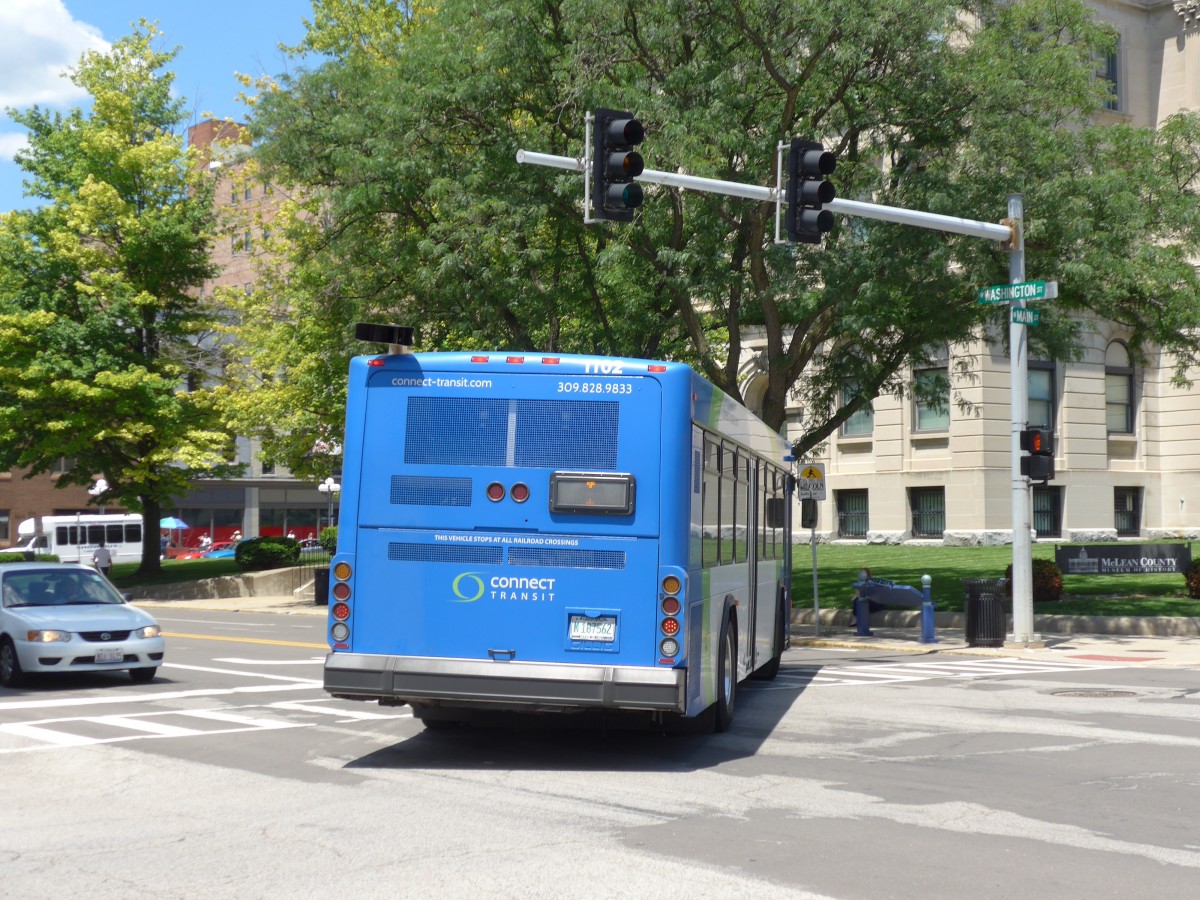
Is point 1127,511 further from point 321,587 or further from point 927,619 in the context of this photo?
point 321,587

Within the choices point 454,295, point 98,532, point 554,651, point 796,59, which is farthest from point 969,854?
point 98,532

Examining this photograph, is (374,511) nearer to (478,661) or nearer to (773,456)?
(478,661)

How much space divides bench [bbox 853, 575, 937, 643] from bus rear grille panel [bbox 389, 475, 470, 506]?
47.5 ft

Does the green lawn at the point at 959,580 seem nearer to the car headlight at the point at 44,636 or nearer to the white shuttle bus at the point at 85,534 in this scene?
the car headlight at the point at 44,636

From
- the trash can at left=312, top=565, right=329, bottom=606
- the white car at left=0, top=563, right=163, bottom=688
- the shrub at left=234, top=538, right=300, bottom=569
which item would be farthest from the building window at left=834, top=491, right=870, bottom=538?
the white car at left=0, top=563, right=163, bottom=688

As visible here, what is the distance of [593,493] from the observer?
10.9 metres

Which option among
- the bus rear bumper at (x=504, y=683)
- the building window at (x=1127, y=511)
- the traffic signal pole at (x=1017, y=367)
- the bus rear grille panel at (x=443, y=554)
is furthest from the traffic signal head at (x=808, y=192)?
the building window at (x=1127, y=511)

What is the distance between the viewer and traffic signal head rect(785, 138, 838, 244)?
1680 cm

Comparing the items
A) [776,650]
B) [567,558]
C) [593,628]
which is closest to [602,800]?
[593,628]

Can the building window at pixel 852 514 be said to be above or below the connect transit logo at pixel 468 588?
above

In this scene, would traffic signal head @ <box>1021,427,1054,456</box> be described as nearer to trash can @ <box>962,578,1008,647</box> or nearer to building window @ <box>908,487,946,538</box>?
trash can @ <box>962,578,1008,647</box>

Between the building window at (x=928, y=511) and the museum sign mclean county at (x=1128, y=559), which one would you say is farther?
the building window at (x=928, y=511)

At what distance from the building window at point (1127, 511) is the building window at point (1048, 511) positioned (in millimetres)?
3004

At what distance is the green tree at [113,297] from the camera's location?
4569 centimetres
